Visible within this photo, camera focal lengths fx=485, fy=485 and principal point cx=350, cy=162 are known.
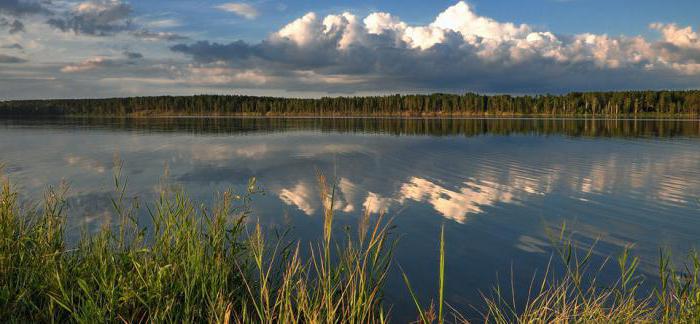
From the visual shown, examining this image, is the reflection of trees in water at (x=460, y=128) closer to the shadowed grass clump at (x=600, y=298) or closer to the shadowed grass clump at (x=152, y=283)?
the shadowed grass clump at (x=600, y=298)

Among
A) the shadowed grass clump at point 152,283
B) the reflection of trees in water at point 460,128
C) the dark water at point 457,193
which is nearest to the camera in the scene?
the shadowed grass clump at point 152,283

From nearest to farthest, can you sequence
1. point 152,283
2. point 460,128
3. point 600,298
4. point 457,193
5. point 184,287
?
point 184,287
point 152,283
point 600,298
point 457,193
point 460,128

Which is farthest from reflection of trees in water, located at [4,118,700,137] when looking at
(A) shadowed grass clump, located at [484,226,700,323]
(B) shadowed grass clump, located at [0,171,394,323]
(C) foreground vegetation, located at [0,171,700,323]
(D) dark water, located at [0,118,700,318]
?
(B) shadowed grass clump, located at [0,171,394,323]

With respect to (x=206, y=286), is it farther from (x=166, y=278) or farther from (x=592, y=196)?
(x=592, y=196)

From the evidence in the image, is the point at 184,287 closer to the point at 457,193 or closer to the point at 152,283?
the point at 152,283

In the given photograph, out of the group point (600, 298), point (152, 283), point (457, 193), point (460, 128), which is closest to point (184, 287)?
point (152, 283)

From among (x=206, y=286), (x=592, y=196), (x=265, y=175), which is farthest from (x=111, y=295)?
(x=265, y=175)

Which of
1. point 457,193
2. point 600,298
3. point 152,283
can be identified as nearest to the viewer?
point 152,283

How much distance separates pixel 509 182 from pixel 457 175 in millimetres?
2989

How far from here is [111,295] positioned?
5.52m

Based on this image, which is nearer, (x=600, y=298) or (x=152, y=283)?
(x=152, y=283)

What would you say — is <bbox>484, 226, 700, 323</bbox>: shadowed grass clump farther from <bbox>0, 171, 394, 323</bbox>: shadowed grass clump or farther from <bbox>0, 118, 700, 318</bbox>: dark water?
<bbox>0, 171, 394, 323</bbox>: shadowed grass clump

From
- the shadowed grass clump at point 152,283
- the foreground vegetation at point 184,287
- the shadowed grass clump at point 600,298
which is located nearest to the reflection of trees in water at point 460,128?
the shadowed grass clump at point 600,298

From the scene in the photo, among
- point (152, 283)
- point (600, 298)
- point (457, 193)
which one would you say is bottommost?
point (457, 193)
